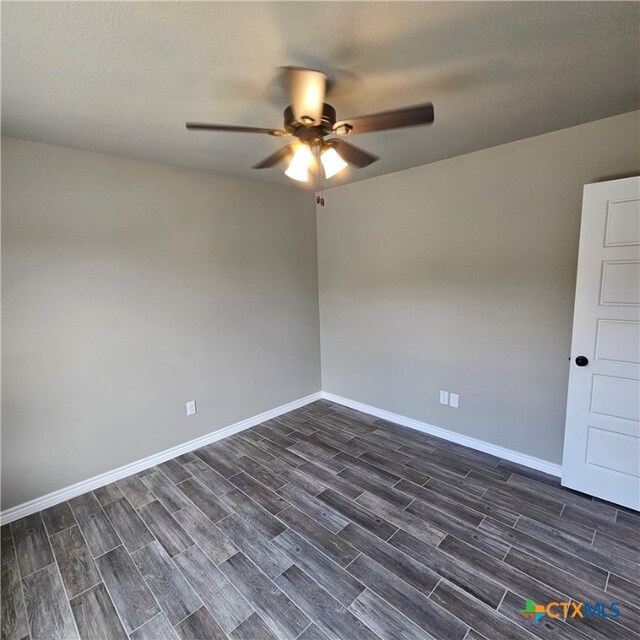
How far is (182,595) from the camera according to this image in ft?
5.48

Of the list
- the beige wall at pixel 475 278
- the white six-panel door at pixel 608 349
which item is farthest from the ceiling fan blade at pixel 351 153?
the white six-panel door at pixel 608 349

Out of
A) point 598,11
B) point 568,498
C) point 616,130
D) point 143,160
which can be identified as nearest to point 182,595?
point 568,498

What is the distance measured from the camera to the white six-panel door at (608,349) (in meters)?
2.03

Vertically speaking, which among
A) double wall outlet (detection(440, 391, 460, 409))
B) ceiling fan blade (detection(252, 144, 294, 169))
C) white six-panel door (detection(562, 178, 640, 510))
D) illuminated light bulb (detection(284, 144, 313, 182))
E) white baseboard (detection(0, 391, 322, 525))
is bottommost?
white baseboard (detection(0, 391, 322, 525))

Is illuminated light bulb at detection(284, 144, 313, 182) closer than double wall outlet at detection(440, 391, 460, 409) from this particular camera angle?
Yes

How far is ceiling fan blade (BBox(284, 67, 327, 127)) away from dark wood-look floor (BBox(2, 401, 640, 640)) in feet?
7.30

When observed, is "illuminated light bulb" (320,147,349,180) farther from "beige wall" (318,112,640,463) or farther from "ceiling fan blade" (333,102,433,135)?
"beige wall" (318,112,640,463)

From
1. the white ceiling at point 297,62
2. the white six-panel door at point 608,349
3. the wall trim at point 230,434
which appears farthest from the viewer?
the wall trim at point 230,434

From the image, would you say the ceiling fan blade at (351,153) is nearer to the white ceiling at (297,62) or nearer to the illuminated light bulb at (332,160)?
the illuminated light bulb at (332,160)

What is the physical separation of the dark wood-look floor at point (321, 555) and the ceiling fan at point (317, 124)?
6.87ft

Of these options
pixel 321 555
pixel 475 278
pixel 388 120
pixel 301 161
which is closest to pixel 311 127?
pixel 301 161

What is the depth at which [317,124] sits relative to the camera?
1534 millimetres

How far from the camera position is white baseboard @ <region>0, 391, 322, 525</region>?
2.25 meters

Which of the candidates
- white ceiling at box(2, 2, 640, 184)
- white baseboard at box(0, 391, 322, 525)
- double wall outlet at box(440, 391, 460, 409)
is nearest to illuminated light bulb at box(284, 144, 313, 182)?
white ceiling at box(2, 2, 640, 184)
